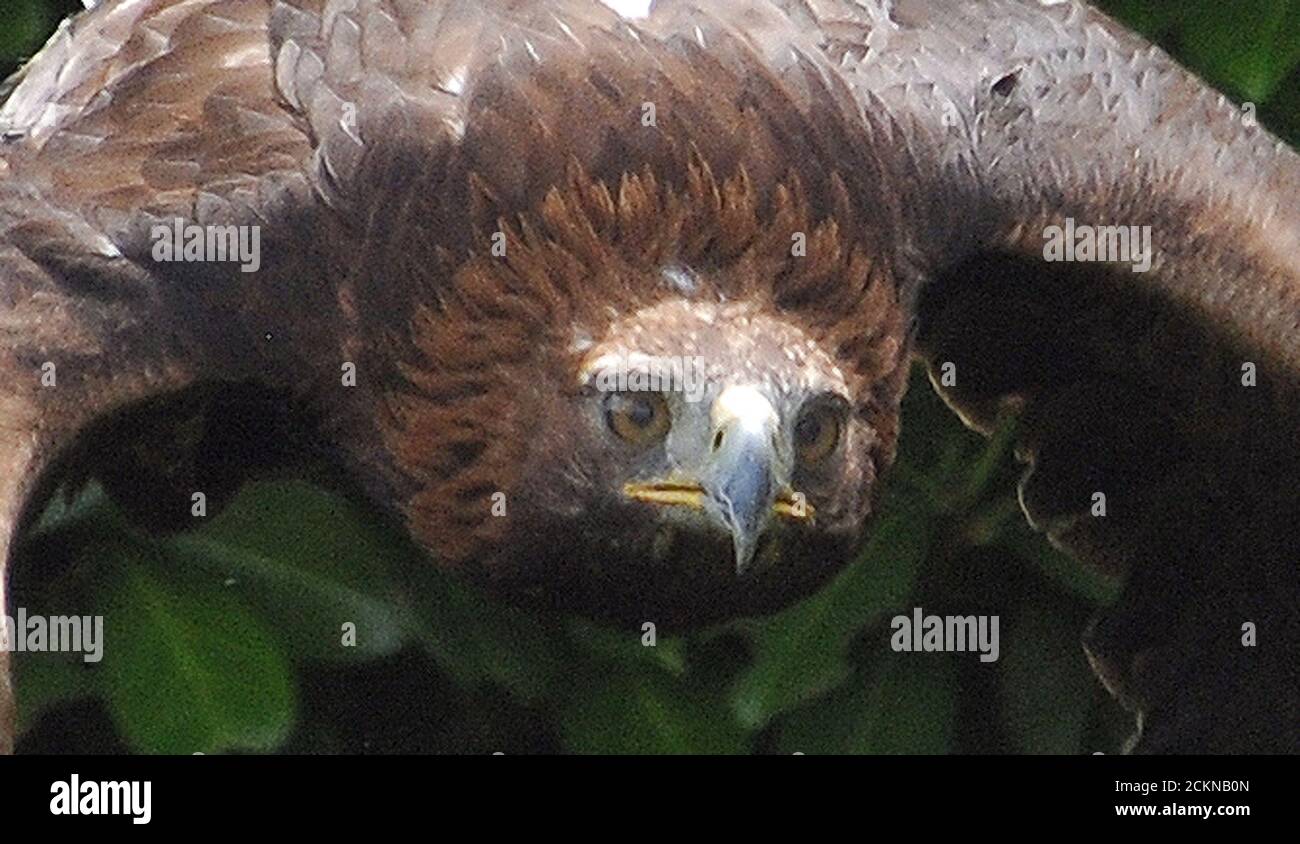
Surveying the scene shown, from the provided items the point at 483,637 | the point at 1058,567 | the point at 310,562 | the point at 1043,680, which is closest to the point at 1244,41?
the point at 1058,567

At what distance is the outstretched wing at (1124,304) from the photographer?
17.4ft

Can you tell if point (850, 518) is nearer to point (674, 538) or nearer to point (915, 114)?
point (674, 538)

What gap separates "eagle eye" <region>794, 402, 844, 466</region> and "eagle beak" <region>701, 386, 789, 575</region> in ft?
0.46

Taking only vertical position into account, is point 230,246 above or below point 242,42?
below

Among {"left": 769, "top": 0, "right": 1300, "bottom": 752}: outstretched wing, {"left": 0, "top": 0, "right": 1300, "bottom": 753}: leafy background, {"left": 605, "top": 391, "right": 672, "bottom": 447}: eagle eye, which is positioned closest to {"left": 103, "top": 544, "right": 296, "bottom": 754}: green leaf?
{"left": 0, "top": 0, "right": 1300, "bottom": 753}: leafy background

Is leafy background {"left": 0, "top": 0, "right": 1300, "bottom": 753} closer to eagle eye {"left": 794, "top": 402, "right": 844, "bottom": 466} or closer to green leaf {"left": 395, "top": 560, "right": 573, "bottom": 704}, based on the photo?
green leaf {"left": 395, "top": 560, "right": 573, "bottom": 704}

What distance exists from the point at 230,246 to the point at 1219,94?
1781 mm

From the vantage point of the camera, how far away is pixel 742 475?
4.56 meters

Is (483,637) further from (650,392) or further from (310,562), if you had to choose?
(650,392)

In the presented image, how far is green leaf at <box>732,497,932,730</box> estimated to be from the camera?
5867mm

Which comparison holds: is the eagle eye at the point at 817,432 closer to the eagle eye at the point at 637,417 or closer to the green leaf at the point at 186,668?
the eagle eye at the point at 637,417

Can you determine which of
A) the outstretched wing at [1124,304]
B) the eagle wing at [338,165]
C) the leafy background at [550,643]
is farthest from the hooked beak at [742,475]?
the leafy background at [550,643]

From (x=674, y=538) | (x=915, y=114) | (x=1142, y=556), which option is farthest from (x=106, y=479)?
(x=1142, y=556)

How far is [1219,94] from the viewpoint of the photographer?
561 cm
